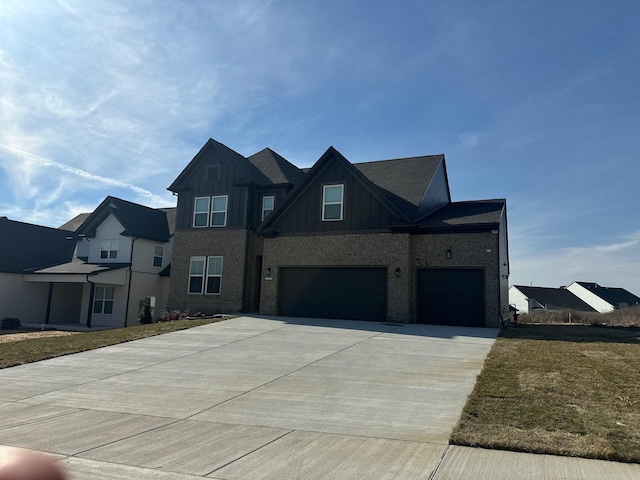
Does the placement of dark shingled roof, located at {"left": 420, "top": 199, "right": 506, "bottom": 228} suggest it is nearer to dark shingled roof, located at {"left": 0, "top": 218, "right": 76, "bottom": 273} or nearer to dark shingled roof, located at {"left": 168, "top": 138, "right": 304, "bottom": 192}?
dark shingled roof, located at {"left": 168, "top": 138, "right": 304, "bottom": 192}

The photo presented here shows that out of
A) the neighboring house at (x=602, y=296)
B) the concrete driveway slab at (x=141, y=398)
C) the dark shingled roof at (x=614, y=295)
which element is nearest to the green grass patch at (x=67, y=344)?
the concrete driveway slab at (x=141, y=398)

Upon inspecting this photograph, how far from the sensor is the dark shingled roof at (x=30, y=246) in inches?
1099

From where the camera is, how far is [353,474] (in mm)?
4738

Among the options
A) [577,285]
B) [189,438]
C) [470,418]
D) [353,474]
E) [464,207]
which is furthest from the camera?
[577,285]

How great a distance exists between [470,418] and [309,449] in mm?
2343

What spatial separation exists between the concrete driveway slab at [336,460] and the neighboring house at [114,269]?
2154 cm

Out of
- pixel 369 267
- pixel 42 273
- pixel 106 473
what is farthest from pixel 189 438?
pixel 42 273

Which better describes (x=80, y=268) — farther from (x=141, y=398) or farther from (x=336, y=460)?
(x=336, y=460)

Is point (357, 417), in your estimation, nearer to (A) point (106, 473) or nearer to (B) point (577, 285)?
(A) point (106, 473)

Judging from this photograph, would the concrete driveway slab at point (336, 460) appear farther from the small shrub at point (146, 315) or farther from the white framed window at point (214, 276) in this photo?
the small shrub at point (146, 315)

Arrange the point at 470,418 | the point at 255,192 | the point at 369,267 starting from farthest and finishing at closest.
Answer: the point at 255,192, the point at 369,267, the point at 470,418

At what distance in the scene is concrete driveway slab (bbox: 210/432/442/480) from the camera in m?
4.74

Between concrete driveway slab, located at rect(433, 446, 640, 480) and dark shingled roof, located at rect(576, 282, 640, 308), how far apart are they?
68.7 metres

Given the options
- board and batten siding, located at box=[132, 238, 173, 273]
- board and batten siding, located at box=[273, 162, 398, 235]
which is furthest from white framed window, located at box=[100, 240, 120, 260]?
board and batten siding, located at box=[273, 162, 398, 235]
